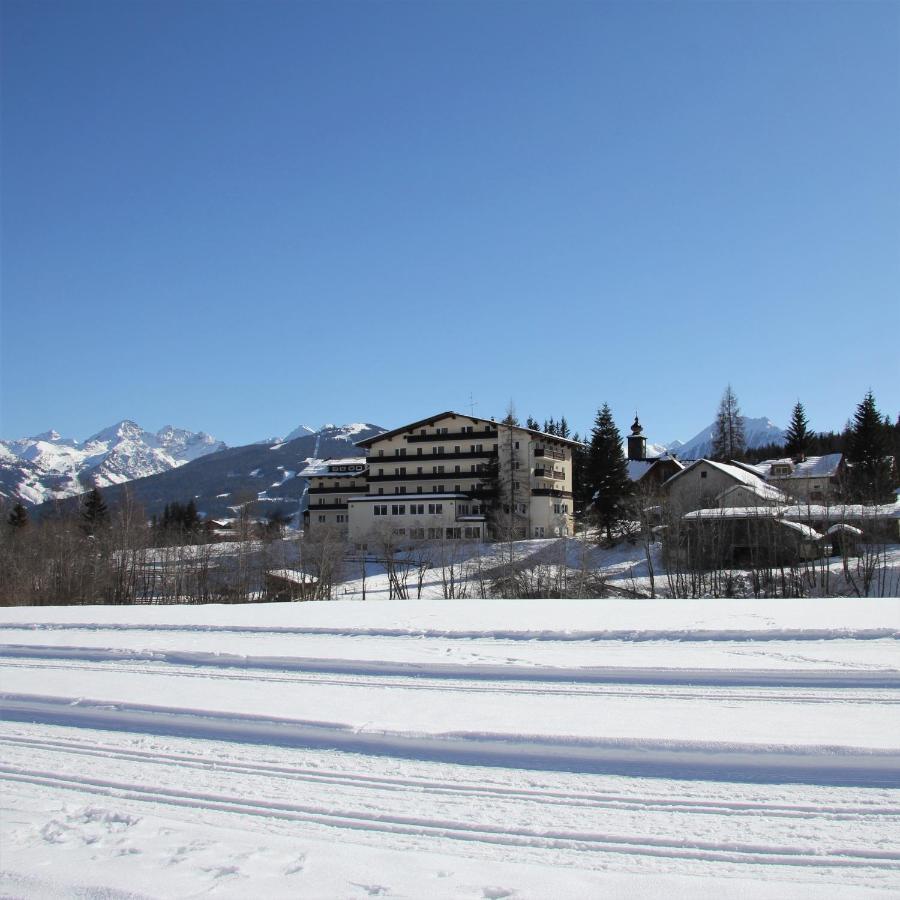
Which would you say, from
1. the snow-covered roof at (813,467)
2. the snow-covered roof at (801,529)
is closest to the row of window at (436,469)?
the snow-covered roof at (813,467)

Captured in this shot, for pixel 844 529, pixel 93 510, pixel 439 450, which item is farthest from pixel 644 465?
pixel 93 510

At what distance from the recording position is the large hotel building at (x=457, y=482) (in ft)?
197

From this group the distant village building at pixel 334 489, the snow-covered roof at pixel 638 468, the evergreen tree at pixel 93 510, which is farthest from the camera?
the snow-covered roof at pixel 638 468

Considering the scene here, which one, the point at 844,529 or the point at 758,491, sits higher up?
the point at 758,491

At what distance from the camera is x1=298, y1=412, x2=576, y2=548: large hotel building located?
6009cm

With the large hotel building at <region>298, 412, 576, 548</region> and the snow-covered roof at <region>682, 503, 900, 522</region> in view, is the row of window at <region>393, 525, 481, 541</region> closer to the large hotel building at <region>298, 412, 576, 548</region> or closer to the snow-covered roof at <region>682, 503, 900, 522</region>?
the large hotel building at <region>298, 412, 576, 548</region>

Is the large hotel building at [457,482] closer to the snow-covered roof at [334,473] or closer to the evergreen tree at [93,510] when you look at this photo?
the snow-covered roof at [334,473]

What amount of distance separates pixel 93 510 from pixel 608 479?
1764 inches

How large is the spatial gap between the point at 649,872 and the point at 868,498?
46237mm

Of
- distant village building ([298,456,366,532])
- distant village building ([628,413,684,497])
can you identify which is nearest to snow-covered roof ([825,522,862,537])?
distant village building ([628,413,684,497])

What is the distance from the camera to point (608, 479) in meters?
53.9

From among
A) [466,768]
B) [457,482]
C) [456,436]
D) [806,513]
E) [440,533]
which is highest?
[456,436]

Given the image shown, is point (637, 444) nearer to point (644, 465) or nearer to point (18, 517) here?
point (644, 465)

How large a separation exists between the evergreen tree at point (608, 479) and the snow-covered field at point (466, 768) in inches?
1600
